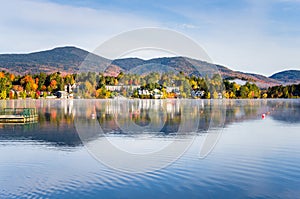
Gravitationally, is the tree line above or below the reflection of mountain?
above

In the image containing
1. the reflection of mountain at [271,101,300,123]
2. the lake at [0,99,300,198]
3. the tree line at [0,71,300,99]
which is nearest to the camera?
the lake at [0,99,300,198]

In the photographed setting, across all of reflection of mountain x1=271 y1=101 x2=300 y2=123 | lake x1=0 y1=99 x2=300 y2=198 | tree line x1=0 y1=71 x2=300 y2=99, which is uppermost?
tree line x1=0 y1=71 x2=300 y2=99

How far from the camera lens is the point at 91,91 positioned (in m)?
134

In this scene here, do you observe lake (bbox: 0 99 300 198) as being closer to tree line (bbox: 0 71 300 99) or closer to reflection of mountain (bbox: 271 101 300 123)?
reflection of mountain (bbox: 271 101 300 123)

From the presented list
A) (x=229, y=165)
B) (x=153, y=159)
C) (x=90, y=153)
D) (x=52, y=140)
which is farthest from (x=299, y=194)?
(x=52, y=140)

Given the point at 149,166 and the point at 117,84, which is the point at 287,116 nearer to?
the point at 149,166

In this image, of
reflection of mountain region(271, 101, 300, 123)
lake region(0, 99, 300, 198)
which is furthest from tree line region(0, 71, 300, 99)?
lake region(0, 99, 300, 198)

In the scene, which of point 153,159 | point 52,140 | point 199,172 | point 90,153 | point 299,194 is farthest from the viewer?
point 52,140

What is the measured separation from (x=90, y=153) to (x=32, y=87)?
113m

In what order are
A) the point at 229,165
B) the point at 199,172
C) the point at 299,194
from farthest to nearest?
the point at 229,165 < the point at 199,172 < the point at 299,194

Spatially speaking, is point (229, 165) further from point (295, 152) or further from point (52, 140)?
point (52, 140)

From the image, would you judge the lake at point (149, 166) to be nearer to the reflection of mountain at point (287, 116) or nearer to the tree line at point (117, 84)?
the reflection of mountain at point (287, 116)

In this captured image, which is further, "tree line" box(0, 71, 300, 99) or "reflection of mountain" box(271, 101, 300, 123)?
"tree line" box(0, 71, 300, 99)

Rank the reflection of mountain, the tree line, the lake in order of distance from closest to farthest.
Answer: the lake → the reflection of mountain → the tree line
